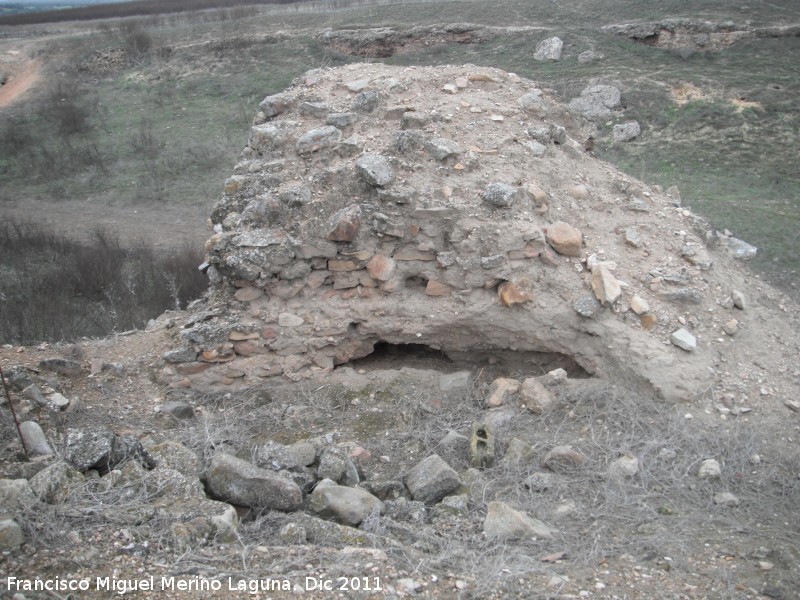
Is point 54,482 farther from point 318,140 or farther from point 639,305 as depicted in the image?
point 639,305

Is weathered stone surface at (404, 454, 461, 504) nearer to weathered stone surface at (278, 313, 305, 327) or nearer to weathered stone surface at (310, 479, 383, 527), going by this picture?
weathered stone surface at (310, 479, 383, 527)

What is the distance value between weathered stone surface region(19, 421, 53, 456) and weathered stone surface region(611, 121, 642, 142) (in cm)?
1506

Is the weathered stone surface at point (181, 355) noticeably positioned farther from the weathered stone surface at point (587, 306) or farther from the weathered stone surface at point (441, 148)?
the weathered stone surface at point (587, 306)

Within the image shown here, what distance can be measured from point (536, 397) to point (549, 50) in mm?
19390

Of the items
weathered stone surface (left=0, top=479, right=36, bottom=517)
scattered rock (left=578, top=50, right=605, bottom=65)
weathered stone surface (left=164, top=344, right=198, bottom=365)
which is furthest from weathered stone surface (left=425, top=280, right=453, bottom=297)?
scattered rock (left=578, top=50, right=605, bottom=65)

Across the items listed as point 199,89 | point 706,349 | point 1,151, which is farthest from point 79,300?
point 199,89

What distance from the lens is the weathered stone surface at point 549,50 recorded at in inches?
854

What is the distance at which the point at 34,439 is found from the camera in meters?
4.57

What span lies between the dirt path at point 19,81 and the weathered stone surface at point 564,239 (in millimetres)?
24053

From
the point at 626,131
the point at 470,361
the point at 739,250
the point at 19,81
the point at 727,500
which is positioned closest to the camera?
the point at 727,500

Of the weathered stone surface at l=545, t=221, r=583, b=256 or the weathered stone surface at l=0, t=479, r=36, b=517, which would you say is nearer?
the weathered stone surface at l=0, t=479, r=36, b=517

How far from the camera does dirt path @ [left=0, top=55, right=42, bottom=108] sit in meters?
24.3

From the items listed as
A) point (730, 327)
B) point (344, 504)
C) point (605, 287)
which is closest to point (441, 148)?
point (605, 287)

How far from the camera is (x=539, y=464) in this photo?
178 inches
